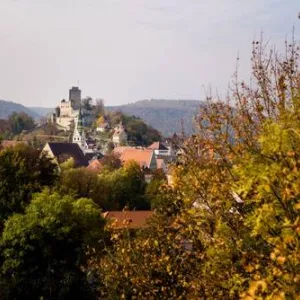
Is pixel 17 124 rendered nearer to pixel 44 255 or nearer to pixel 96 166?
pixel 96 166

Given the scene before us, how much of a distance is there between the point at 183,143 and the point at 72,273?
10717mm

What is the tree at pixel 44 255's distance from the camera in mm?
17969

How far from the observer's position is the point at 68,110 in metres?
161

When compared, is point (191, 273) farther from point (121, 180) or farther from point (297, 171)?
point (121, 180)

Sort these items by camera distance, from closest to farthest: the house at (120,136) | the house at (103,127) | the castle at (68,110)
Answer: the house at (120,136)
the house at (103,127)
the castle at (68,110)

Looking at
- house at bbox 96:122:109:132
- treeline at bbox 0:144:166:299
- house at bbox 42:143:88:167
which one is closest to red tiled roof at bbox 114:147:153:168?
house at bbox 42:143:88:167

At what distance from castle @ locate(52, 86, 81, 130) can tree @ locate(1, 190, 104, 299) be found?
123337mm

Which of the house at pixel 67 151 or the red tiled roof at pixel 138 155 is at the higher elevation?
the house at pixel 67 151

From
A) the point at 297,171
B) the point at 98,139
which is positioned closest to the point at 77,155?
the point at 98,139

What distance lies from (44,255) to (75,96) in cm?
15572

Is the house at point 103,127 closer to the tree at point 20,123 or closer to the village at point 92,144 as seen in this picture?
the village at point 92,144

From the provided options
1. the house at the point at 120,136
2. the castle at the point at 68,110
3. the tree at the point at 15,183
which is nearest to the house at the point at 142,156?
the house at the point at 120,136

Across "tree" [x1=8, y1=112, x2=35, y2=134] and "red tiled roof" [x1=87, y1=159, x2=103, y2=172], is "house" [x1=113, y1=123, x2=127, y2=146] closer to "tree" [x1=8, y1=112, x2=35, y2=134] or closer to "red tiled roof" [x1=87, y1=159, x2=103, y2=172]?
"tree" [x1=8, y1=112, x2=35, y2=134]

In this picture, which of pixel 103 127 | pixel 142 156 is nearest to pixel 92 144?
pixel 103 127
